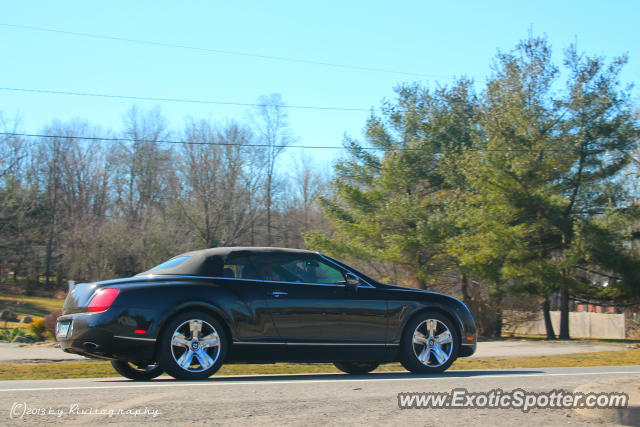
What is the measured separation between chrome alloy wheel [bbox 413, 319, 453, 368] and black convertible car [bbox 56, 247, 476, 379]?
0.5 inches

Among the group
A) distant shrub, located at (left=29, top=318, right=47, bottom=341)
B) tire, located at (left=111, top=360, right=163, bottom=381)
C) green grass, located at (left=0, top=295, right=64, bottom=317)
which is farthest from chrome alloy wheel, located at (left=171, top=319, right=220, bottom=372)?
green grass, located at (left=0, top=295, right=64, bottom=317)

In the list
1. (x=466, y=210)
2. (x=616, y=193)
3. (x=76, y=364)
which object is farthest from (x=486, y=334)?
(x=76, y=364)

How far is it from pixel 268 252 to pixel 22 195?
179ft

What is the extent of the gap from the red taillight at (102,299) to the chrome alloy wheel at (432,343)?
3.64 m

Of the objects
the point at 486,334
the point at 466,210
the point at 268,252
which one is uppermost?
the point at 466,210

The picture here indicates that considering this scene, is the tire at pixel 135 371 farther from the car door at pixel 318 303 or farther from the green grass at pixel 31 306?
the green grass at pixel 31 306

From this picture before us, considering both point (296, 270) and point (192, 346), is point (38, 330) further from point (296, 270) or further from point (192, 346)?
point (192, 346)

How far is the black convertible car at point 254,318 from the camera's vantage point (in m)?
7.57

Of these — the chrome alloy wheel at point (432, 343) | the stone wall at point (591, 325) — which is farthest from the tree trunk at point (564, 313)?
the chrome alloy wheel at point (432, 343)

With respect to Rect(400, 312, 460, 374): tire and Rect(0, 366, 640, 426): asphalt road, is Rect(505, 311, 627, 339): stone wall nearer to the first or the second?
Rect(400, 312, 460, 374): tire

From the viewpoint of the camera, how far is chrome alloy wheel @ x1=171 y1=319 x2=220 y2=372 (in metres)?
7.68

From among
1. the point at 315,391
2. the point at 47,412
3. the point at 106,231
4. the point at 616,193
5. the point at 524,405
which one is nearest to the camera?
the point at 47,412

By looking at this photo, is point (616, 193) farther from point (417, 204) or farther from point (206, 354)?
point (206, 354)

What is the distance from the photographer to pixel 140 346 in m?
7.53
